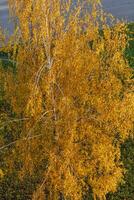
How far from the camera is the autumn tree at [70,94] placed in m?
9.41

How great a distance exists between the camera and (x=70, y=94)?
9625 mm

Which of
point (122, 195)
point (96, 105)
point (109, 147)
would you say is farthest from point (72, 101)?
point (122, 195)

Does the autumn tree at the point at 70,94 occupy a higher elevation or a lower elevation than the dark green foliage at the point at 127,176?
higher

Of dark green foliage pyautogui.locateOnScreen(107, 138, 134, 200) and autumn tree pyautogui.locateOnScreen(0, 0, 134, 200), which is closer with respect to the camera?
autumn tree pyautogui.locateOnScreen(0, 0, 134, 200)

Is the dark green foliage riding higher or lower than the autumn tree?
lower

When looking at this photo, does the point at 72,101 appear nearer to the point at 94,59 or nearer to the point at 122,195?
the point at 94,59

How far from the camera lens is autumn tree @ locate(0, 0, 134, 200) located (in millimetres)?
9406

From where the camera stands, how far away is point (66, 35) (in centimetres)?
964

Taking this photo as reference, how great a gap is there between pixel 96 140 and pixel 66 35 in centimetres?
192

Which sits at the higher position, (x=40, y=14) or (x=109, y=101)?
(x=40, y=14)

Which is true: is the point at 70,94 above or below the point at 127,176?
above

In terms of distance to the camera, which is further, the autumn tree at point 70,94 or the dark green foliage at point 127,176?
the dark green foliage at point 127,176

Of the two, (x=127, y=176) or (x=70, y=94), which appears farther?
(x=127, y=176)

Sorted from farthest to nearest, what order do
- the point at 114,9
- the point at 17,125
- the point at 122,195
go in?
the point at 114,9 < the point at 122,195 < the point at 17,125
